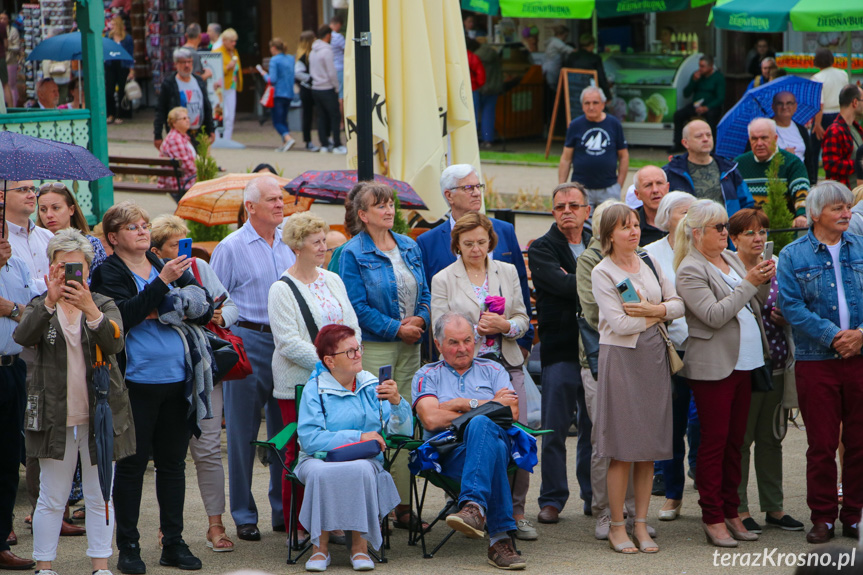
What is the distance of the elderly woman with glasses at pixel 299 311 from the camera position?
233 inches

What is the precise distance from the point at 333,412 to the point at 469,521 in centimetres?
87

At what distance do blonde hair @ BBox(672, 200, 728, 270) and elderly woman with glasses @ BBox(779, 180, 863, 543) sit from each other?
1.39 ft

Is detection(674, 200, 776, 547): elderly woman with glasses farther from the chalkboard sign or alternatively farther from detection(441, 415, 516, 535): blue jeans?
the chalkboard sign

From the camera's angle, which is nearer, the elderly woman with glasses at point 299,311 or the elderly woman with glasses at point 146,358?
the elderly woman with glasses at point 146,358

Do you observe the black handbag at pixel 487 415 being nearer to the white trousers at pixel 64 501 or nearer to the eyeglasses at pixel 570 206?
the eyeglasses at pixel 570 206

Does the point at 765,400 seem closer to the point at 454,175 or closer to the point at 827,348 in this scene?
the point at 827,348

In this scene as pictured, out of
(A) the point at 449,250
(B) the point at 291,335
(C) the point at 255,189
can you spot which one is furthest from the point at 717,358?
(C) the point at 255,189

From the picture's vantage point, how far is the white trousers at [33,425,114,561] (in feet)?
17.2

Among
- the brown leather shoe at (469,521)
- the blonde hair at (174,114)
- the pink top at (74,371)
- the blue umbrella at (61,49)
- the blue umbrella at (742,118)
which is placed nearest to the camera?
the pink top at (74,371)

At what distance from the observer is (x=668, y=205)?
647 centimetres

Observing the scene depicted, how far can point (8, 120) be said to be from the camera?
920cm

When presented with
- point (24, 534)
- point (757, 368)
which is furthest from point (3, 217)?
point (757, 368)

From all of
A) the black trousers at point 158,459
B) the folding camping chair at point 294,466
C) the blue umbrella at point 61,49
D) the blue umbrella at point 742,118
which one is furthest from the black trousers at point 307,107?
the black trousers at point 158,459

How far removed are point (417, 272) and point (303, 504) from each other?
156cm
